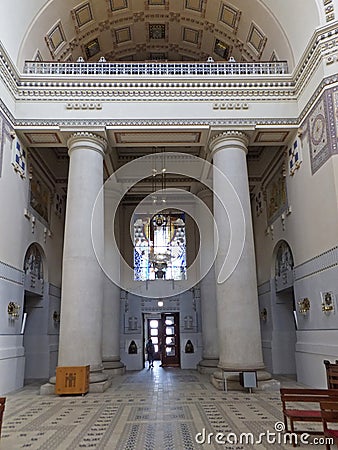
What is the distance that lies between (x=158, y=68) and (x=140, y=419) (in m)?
9.23

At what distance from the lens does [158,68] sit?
12352 millimetres

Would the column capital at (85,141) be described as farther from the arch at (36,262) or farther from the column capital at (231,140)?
the arch at (36,262)

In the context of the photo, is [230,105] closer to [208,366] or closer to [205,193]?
[205,193]

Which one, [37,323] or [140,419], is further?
[37,323]

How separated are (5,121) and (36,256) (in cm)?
460

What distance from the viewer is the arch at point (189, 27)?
11141 millimetres

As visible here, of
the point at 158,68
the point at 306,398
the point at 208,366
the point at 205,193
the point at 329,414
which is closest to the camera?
the point at 329,414

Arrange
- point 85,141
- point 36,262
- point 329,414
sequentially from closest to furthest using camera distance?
point 329,414
point 85,141
point 36,262

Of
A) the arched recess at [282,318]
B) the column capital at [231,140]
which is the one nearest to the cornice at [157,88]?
the column capital at [231,140]

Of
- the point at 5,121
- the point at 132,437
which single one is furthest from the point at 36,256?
the point at 132,437

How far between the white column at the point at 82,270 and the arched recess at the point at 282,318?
5.92m

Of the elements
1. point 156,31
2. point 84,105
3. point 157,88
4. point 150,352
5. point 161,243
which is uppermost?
point 156,31

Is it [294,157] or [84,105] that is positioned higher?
[84,105]

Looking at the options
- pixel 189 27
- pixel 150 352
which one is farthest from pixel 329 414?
pixel 150 352
